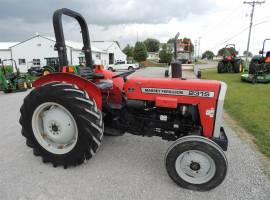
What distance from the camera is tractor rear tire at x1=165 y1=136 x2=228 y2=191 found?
7.86ft

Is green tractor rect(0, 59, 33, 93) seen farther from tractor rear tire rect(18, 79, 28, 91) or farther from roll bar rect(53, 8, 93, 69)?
roll bar rect(53, 8, 93, 69)

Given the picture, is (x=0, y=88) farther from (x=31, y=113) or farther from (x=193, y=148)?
(x=193, y=148)

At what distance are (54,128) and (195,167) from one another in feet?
6.33

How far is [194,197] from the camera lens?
2.37 metres

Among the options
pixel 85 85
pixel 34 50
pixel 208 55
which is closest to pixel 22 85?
pixel 85 85

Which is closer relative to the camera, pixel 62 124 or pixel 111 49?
pixel 62 124

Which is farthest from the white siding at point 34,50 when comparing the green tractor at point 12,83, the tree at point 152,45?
the tree at point 152,45

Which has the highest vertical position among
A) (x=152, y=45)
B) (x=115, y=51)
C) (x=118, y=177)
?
(x=152, y=45)

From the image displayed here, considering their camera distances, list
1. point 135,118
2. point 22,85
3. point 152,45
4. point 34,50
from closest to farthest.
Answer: point 135,118
point 22,85
point 34,50
point 152,45

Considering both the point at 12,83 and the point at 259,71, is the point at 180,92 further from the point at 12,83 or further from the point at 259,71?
the point at 12,83

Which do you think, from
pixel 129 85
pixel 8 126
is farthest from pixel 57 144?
pixel 8 126

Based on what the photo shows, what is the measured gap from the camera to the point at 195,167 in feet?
8.22

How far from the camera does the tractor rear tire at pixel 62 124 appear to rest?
271 centimetres

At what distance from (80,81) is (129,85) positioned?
665mm
